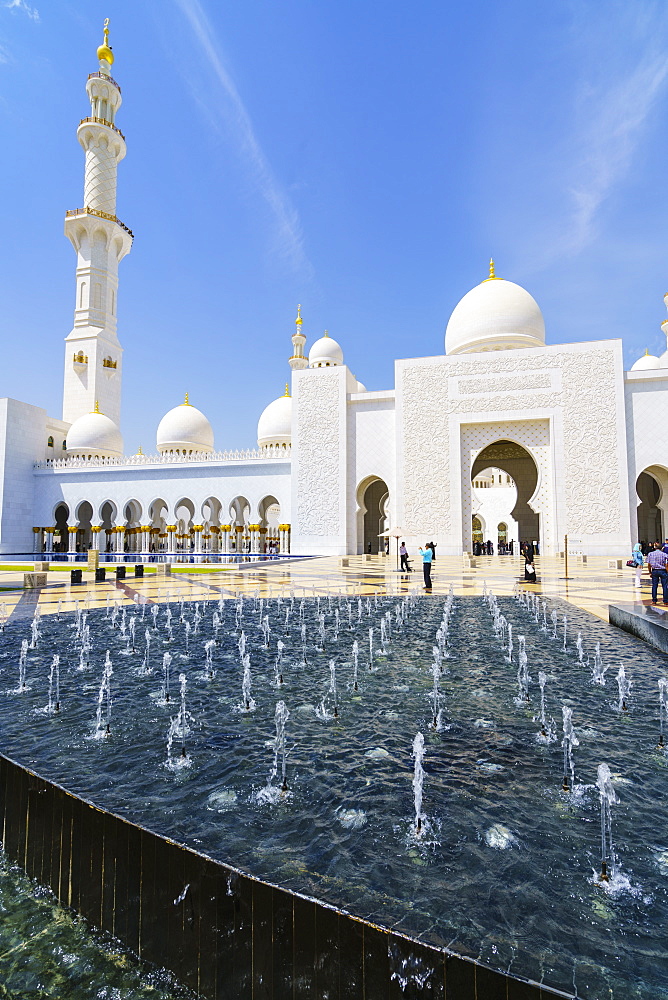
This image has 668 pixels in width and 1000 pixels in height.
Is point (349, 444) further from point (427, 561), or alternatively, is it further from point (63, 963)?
point (63, 963)

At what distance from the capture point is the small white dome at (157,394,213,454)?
73.8ft

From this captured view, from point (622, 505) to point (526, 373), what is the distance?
177 inches

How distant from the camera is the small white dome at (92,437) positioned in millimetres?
21141

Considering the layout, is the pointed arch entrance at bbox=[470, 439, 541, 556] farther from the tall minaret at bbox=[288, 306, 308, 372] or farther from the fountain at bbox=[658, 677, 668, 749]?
the fountain at bbox=[658, 677, 668, 749]

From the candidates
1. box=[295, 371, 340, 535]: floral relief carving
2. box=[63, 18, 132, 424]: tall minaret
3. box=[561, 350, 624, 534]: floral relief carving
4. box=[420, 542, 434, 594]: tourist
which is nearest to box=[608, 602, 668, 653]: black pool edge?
box=[420, 542, 434, 594]: tourist

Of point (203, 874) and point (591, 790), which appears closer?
point (203, 874)

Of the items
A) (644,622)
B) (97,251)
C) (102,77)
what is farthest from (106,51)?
(644,622)

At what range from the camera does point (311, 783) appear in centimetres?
193

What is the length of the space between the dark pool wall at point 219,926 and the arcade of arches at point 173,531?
1681cm

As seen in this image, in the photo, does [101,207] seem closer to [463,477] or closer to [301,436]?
[301,436]

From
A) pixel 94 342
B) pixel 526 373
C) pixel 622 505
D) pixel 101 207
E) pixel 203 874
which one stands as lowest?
pixel 203 874

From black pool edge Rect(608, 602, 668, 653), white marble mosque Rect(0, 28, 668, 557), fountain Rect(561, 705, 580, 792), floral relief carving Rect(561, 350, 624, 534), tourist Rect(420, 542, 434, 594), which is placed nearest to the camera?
fountain Rect(561, 705, 580, 792)

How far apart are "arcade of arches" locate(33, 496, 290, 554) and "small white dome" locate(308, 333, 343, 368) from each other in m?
6.32

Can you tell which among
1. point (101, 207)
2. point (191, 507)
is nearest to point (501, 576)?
point (191, 507)
